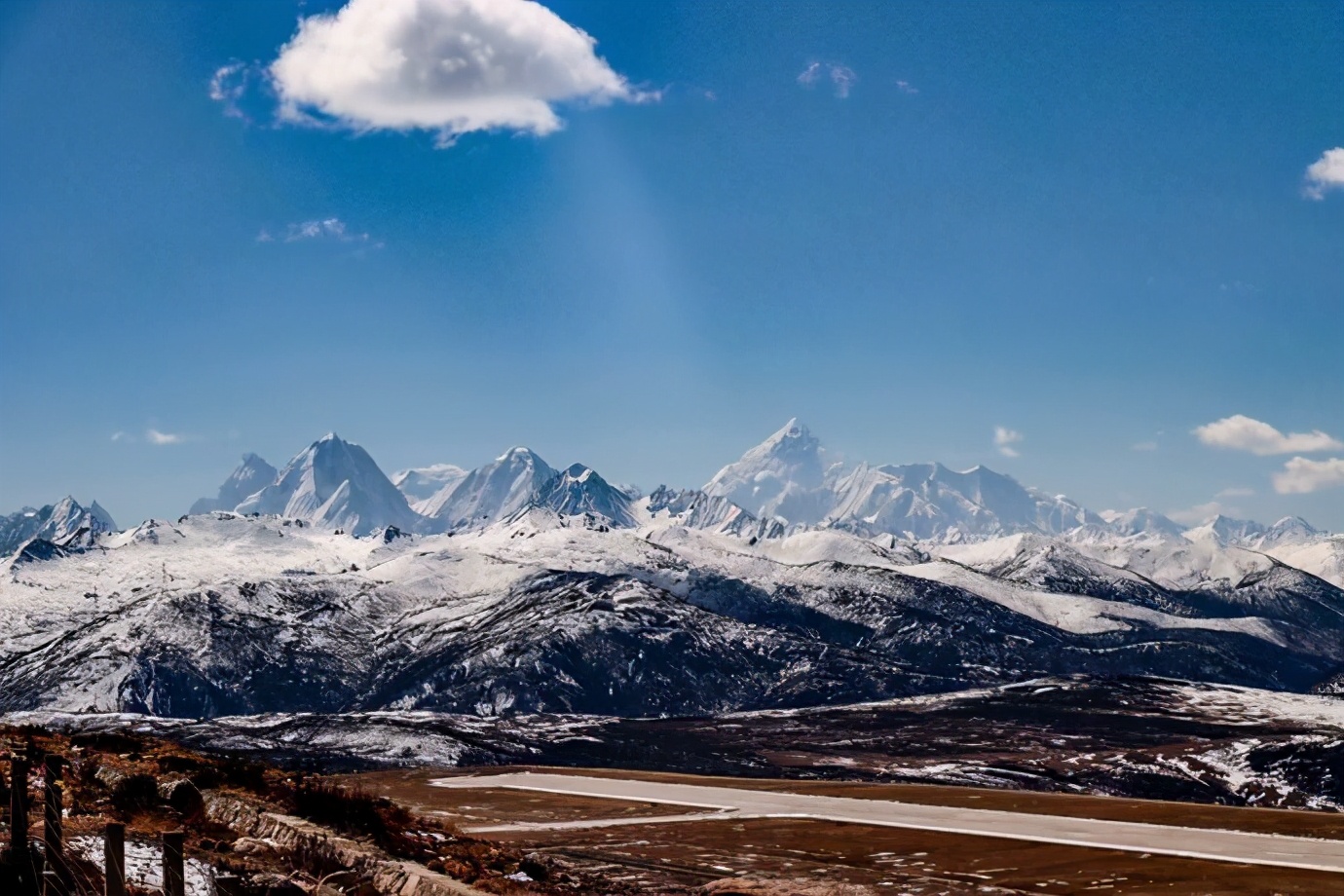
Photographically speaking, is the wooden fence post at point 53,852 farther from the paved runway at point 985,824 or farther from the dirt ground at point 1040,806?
the dirt ground at point 1040,806

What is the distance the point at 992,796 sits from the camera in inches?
3039

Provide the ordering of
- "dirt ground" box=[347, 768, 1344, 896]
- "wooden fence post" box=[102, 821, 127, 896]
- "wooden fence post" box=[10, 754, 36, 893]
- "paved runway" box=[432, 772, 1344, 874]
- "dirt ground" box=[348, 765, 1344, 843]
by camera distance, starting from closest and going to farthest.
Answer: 1. "wooden fence post" box=[102, 821, 127, 896]
2. "wooden fence post" box=[10, 754, 36, 893]
3. "dirt ground" box=[347, 768, 1344, 896]
4. "paved runway" box=[432, 772, 1344, 874]
5. "dirt ground" box=[348, 765, 1344, 843]

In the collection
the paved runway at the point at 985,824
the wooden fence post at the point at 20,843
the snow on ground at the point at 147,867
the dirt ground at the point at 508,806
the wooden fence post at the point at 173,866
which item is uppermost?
the wooden fence post at the point at 173,866

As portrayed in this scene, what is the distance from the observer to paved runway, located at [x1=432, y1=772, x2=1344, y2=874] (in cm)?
4662

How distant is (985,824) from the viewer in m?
57.9

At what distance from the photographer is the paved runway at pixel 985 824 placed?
46625mm

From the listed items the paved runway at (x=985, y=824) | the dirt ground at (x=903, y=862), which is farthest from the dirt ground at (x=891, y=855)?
the paved runway at (x=985, y=824)

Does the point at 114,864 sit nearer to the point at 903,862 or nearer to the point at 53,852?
the point at 53,852

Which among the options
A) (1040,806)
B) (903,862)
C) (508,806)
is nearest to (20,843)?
→ (903,862)

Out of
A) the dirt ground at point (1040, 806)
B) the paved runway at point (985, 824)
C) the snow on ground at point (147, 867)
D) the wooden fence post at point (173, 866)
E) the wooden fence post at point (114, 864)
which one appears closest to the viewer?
the wooden fence post at point (173, 866)

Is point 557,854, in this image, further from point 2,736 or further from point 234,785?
point 2,736

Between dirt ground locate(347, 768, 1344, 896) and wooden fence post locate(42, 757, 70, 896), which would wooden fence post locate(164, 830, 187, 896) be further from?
dirt ground locate(347, 768, 1344, 896)

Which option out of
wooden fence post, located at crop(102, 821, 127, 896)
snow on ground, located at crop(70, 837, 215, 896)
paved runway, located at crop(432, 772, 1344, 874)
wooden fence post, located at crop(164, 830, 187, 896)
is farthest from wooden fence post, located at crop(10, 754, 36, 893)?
paved runway, located at crop(432, 772, 1344, 874)

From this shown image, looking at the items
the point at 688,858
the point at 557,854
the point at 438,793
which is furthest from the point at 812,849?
the point at 438,793
